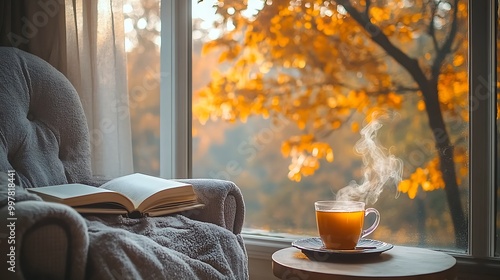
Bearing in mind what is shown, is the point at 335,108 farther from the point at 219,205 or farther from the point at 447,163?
the point at 219,205

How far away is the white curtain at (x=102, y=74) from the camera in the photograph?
2.27 meters

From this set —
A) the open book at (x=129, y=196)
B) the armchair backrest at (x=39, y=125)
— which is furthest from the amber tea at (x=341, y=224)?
the armchair backrest at (x=39, y=125)

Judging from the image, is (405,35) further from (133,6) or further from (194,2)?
(133,6)

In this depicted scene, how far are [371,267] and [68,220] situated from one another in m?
0.70

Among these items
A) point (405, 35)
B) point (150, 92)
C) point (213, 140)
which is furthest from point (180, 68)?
point (405, 35)

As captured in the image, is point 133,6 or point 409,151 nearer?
point 409,151

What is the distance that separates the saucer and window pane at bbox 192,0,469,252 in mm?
522

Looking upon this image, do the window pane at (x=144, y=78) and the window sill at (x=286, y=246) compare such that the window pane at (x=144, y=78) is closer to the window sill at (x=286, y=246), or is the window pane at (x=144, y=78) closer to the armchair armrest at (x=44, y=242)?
the window sill at (x=286, y=246)

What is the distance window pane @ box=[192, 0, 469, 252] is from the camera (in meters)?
2.06

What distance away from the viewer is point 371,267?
4.57ft

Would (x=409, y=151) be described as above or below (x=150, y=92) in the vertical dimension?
below

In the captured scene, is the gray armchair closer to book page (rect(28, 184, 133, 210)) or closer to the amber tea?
book page (rect(28, 184, 133, 210))

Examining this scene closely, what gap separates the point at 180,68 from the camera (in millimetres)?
2518

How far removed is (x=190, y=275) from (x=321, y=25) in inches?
47.3
